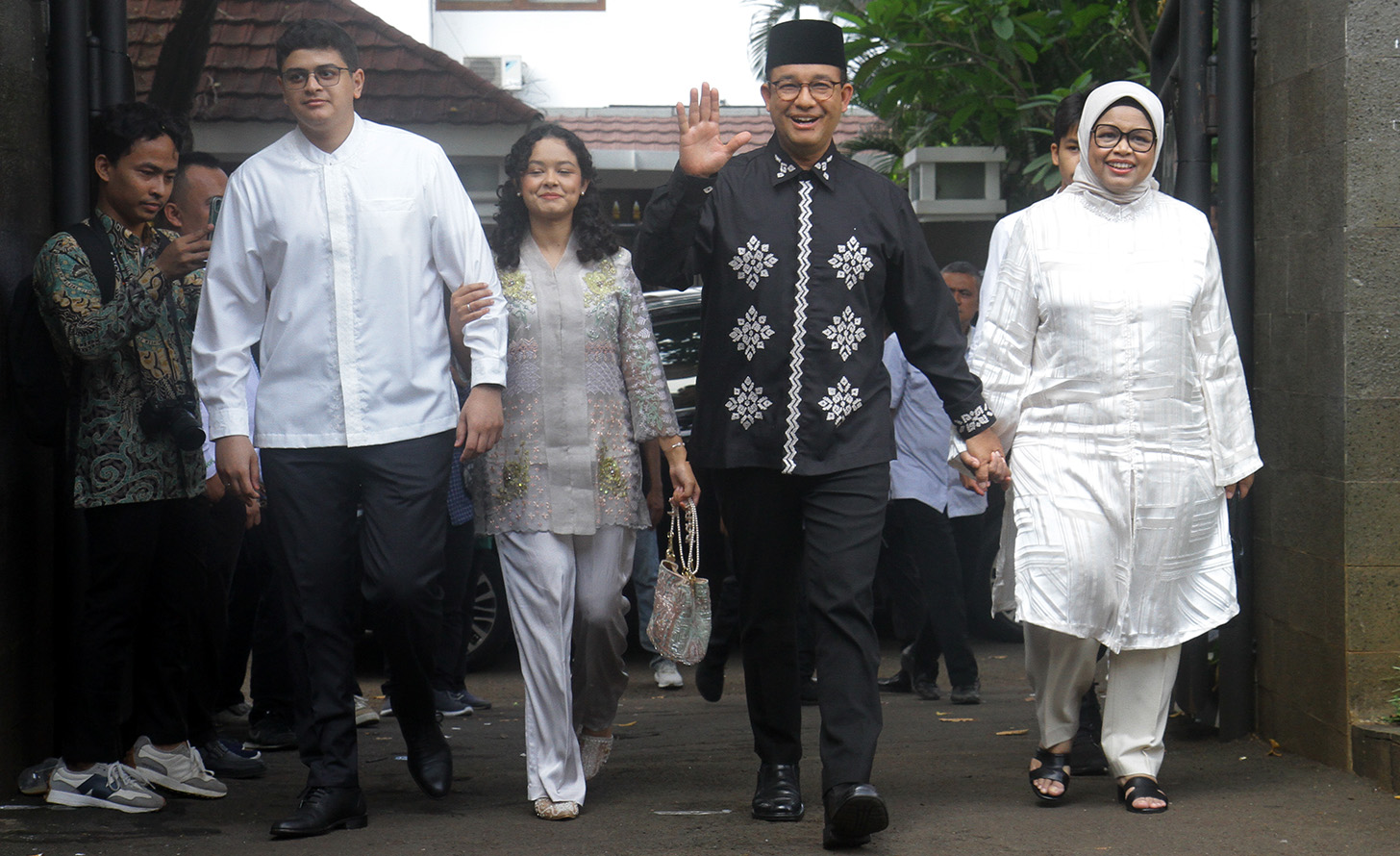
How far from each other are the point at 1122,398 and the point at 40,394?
3282 mm

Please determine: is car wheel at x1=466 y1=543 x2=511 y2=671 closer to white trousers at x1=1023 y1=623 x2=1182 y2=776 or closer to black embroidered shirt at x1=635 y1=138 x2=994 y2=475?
black embroidered shirt at x1=635 y1=138 x2=994 y2=475

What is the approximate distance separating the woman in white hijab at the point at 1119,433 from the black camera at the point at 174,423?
7.91ft

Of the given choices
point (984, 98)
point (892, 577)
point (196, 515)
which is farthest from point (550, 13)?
point (196, 515)

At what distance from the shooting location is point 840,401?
4.44 m

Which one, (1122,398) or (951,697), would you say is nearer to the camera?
(1122,398)

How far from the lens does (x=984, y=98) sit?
417 inches

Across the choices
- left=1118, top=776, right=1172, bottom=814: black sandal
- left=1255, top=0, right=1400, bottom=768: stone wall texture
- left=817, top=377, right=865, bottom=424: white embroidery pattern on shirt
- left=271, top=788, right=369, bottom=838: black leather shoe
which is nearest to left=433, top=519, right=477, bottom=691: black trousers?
left=271, top=788, right=369, bottom=838: black leather shoe

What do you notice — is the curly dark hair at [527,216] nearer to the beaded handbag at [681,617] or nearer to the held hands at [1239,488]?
the beaded handbag at [681,617]

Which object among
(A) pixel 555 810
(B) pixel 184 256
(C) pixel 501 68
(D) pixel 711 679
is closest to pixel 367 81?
(D) pixel 711 679

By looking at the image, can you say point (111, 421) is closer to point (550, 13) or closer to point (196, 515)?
point (196, 515)

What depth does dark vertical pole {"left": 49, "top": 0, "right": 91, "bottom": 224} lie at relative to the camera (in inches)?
213

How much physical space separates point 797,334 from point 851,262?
0.26 meters

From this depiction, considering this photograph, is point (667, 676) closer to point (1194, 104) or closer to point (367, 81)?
point (1194, 104)

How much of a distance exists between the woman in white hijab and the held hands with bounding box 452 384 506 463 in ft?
4.79
